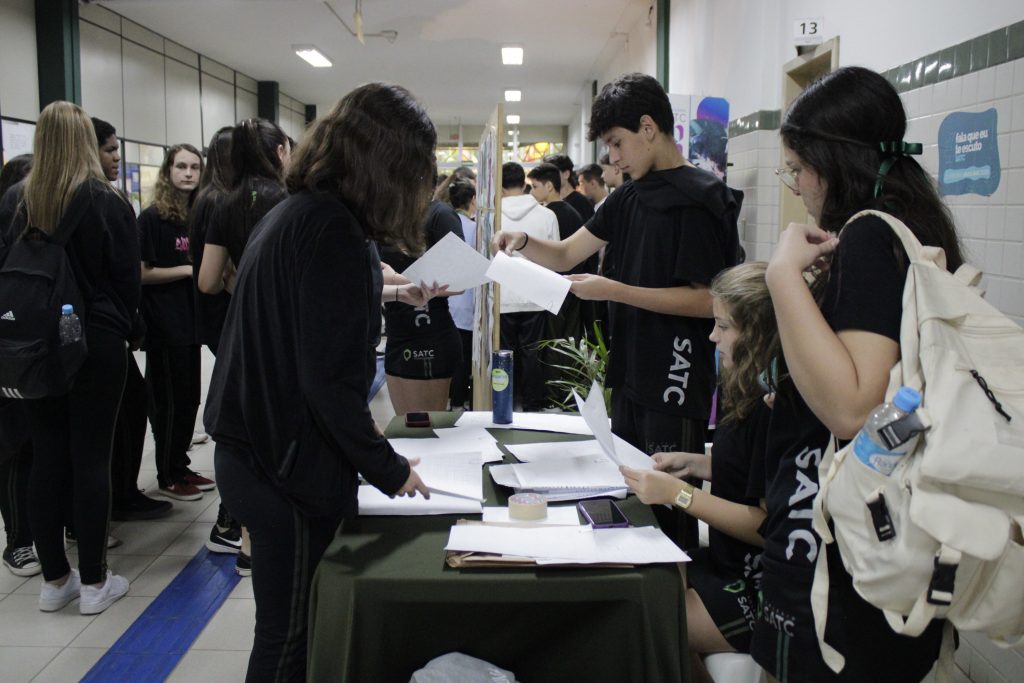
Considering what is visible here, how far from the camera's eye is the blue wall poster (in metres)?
2.40

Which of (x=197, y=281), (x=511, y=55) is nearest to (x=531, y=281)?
(x=197, y=281)

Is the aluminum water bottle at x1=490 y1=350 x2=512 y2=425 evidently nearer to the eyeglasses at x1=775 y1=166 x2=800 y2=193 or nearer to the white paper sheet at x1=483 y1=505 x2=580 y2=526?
the white paper sheet at x1=483 y1=505 x2=580 y2=526

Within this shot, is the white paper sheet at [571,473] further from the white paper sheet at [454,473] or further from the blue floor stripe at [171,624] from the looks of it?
the blue floor stripe at [171,624]

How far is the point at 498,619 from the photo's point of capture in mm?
1356

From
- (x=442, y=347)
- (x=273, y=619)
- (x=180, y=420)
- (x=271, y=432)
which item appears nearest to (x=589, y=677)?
(x=273, y=619)

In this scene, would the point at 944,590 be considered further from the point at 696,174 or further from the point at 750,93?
the point at 750,93

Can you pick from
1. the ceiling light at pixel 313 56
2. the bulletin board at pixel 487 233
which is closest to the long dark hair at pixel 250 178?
the bulletin board at pixel 487 233

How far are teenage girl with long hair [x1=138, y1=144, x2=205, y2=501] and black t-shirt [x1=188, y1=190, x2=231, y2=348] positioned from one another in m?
0.51

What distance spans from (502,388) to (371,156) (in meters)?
0.92

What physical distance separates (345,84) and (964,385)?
1356 cm

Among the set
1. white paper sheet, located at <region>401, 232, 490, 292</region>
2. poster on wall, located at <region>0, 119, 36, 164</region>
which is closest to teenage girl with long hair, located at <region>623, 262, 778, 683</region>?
white paper sheet, located at <region>401, 232, 490, 292</region>

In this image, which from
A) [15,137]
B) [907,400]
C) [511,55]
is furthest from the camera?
[511,55]

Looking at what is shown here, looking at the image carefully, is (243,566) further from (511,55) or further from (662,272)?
(511,55)

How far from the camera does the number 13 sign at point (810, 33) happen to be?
12.7 ft
